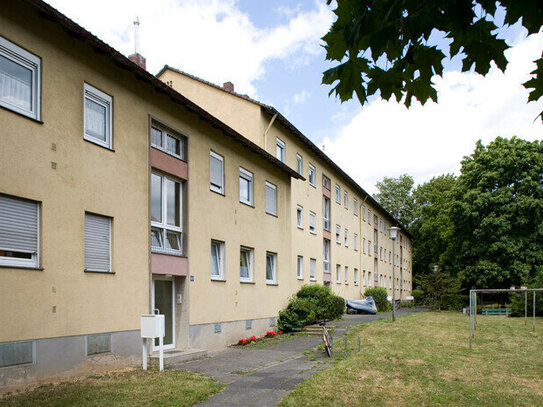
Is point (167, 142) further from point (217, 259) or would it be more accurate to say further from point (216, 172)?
point (217, 259)

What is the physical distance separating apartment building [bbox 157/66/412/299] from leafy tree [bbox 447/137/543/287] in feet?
25.3

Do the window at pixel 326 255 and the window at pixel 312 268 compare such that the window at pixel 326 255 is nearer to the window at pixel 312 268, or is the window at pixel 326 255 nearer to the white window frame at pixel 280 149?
the window at pixel 312 268

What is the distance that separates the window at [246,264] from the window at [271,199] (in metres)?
2.34

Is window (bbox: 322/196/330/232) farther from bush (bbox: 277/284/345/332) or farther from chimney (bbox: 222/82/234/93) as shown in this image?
chimney (bbox: 222/82/234/93)

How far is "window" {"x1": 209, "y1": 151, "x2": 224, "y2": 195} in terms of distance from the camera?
1607 cm

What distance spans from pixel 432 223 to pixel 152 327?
48959 mm

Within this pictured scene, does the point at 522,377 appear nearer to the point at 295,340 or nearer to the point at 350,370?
the point at 350,370

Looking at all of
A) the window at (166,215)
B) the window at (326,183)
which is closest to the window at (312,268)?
the window at (326,183)

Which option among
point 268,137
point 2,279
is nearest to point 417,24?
point 2,279

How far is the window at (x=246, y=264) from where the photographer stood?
58.9ft

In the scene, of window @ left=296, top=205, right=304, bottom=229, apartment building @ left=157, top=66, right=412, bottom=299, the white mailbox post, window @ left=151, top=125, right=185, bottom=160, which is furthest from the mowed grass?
apartment building @ left=157, top=66, right=412, bottom=299

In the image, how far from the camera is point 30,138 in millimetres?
9148

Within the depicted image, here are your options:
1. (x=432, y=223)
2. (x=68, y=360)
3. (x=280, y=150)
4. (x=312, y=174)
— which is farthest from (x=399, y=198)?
(x=68, y=360)

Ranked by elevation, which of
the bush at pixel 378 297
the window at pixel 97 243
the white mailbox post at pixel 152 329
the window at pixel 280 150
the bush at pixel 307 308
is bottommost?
the bush at pixel 378 297
